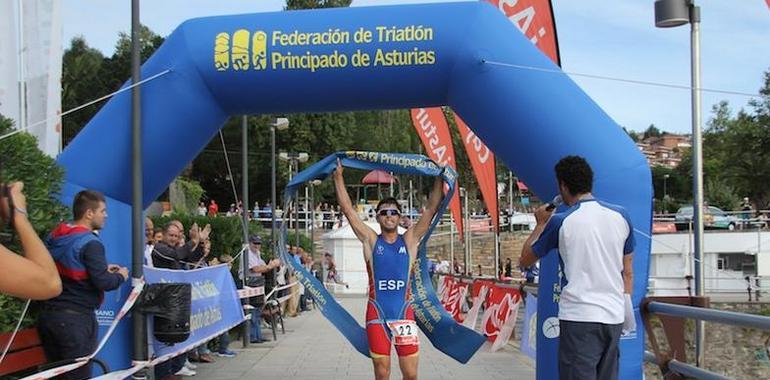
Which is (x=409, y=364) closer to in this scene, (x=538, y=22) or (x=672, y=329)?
(x=672, y=329)

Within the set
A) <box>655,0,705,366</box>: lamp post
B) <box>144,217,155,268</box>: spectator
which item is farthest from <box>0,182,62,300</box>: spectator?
<box>655,0,705,366</box>: lamp post

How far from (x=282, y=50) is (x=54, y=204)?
2450 millimetres

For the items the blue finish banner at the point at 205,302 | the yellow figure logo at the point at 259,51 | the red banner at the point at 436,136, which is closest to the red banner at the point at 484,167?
the red banner at the point at 436,136

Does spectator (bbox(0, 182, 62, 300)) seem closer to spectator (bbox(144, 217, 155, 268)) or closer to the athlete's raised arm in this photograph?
the athlete's raised arm

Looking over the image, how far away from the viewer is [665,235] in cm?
3609

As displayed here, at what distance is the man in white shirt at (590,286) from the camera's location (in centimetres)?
486

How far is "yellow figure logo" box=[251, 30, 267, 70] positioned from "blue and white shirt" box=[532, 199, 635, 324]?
3.65 m

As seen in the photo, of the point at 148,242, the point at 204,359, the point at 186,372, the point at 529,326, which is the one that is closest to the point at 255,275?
the point at 204,359

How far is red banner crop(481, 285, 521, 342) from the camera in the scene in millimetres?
12444

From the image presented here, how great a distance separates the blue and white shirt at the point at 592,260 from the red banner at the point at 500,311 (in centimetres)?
699

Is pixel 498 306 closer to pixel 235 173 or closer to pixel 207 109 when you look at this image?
pixel 207 109

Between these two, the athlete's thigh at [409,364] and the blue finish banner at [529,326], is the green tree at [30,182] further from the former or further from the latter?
the blue finish banner at [529,326]

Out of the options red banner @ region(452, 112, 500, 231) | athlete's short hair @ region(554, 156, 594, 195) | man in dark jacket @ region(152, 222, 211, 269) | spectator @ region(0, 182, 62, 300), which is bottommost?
man in dark jacket @ region(152, 222, 211, 269)

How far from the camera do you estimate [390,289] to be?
672 centimetres
